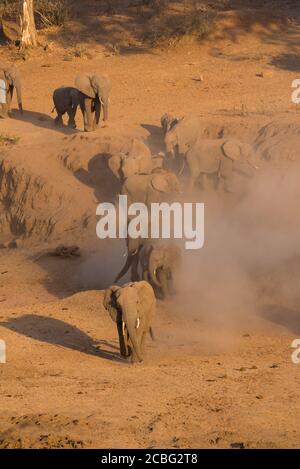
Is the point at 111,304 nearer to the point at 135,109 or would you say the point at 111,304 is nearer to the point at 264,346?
the point at 264,346

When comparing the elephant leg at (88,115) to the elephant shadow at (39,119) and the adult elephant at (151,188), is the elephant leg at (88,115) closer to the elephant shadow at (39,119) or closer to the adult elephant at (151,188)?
the elephant shadow at (39,119)

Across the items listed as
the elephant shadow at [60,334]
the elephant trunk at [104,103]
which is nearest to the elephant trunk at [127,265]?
the elephant shadow at [60,334]

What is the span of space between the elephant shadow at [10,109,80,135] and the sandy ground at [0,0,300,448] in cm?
4

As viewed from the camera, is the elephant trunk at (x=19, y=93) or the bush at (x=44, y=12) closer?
the elephant trunk at (x=19, y=93)

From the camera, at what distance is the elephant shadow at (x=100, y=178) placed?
19.5m

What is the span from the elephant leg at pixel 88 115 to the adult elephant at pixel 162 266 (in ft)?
26.7

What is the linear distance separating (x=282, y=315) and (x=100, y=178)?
7441 mm

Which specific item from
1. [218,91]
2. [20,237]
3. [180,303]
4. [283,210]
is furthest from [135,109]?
[180,303]

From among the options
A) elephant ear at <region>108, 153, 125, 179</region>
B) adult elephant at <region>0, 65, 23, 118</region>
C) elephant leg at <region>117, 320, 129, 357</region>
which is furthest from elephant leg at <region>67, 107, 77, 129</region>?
elephant leg at <region>117, 320, 129, 357</region>

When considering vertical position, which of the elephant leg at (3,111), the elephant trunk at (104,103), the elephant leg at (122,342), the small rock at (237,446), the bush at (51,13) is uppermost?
the bush at (51,13)

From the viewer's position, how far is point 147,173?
17.2 metres

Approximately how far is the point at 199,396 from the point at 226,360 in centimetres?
167

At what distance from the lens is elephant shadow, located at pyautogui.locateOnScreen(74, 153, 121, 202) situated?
64.0 feet

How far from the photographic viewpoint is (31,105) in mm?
25484
